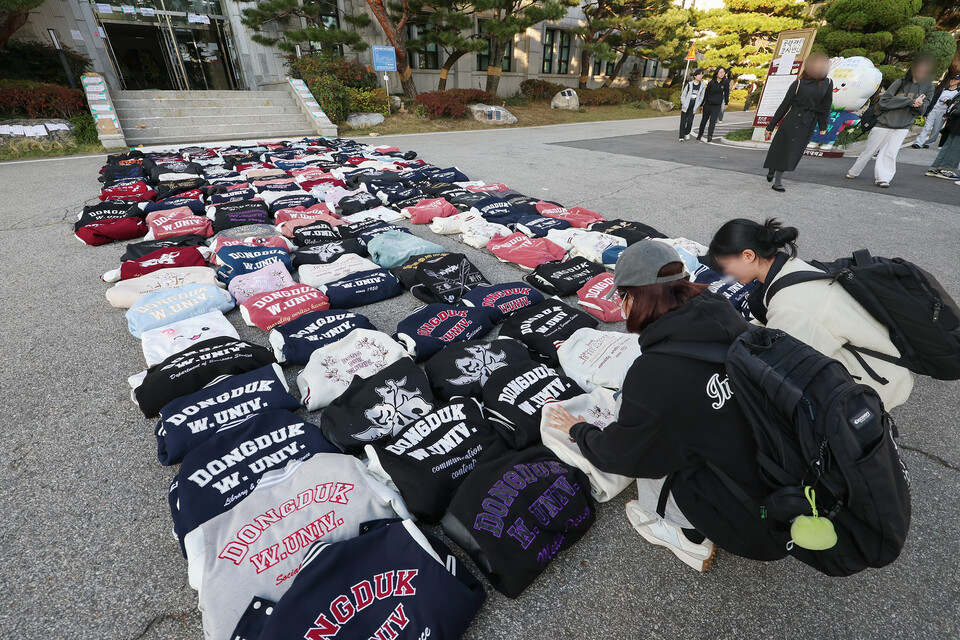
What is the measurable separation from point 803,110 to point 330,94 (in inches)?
435

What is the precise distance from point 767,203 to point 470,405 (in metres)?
5.77

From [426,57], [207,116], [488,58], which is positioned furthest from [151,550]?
[488,58]

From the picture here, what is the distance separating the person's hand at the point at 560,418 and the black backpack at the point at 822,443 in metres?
0.66

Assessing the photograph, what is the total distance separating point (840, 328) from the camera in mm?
1534

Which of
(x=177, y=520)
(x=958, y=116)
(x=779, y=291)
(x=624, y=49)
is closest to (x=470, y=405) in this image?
(x=177, y=520)

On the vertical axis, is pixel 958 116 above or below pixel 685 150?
above

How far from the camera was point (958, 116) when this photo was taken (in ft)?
22.1

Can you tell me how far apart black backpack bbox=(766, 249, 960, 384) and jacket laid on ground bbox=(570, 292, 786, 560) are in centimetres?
70

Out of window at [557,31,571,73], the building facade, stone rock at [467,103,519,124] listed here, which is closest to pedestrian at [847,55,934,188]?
stone rock at [467,103,519,124]

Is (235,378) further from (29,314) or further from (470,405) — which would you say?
(29,314)

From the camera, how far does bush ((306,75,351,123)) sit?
11828mm

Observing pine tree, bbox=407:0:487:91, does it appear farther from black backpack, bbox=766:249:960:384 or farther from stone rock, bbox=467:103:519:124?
black backpack, bbox=766:249:960:384

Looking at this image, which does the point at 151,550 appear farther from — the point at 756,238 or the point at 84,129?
the point at 84,129

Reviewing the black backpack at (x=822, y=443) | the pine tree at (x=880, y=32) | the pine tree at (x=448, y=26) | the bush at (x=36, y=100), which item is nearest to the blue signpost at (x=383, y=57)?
the pine tree at (x=448, y=26)
